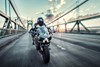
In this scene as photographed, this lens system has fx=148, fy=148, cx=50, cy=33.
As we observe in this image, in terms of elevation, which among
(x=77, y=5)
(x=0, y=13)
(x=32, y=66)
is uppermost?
(x=77, y=5)

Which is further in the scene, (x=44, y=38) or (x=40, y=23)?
(x=40, y=23)

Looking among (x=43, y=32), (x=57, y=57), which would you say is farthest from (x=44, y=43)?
(x=57, y=57)

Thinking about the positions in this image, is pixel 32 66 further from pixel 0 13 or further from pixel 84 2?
pixel 84 2

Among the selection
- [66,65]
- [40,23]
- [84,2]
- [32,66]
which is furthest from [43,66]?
[84,2]

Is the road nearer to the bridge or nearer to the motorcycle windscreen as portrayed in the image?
the bridge

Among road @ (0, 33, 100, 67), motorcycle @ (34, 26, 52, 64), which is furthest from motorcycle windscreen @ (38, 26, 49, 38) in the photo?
road @ (0, 33, 100, 67)

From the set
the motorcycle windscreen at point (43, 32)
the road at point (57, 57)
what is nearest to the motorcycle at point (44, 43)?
the motorcycle windscreen at point (43, 32)

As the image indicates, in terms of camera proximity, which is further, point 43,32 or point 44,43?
point 43,32

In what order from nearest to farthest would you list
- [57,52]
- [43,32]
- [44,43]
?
[44,43], [43,32], [57,52]

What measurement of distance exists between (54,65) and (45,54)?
52cm

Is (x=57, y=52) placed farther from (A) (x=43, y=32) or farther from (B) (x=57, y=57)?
(A) (x=43, y=32)

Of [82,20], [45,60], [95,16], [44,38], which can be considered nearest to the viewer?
[45,60]

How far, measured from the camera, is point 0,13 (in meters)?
11.9

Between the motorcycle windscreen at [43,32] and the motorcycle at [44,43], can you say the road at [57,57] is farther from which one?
the motorcycle windscreen at [43,32]
